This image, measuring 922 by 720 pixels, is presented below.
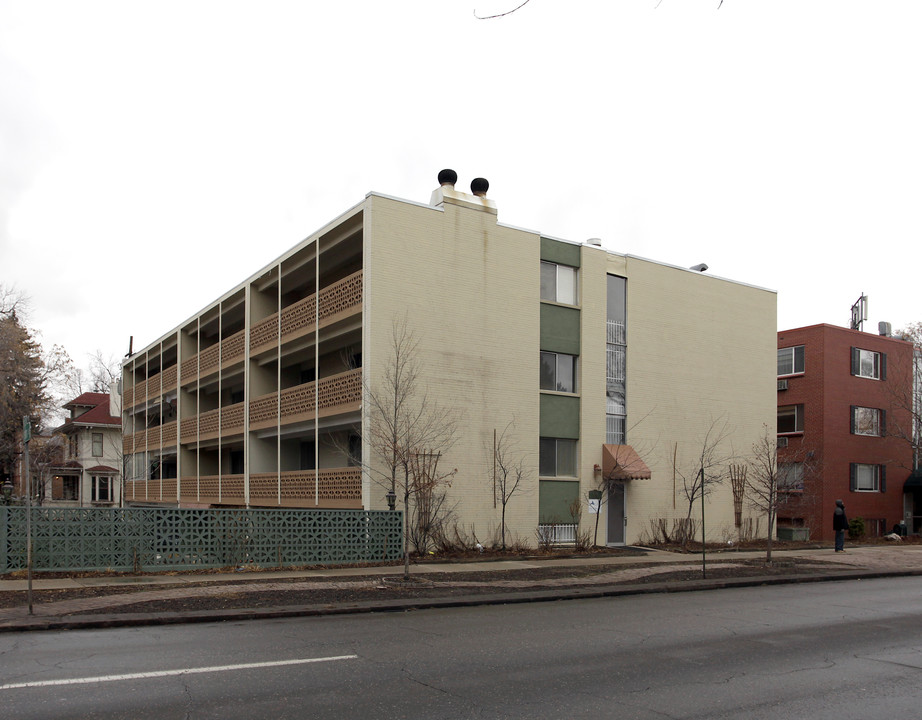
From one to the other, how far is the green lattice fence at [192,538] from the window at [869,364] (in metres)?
28.1

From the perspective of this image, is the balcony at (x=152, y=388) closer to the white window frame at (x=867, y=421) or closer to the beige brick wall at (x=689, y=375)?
the beige brick wall at (x=689, y=375)

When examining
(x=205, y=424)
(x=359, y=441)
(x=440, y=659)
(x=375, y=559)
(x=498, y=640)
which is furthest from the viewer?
(x=205, y=424)

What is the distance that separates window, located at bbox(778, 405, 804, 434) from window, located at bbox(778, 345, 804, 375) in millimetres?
1681

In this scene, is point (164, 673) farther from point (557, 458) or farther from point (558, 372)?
point (558, 372)

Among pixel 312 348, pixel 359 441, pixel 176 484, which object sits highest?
pixel 312 348

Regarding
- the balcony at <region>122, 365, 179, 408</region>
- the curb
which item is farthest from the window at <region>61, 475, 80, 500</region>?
the curb

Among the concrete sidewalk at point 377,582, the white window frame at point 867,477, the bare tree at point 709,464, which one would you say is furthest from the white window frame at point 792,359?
the concrete sidewalk at point 377,582

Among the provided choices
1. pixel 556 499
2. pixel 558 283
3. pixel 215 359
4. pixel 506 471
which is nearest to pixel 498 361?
pixel 506 471

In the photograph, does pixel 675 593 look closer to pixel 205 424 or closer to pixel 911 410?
pixel 205 424

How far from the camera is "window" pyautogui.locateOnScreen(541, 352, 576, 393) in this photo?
26.0 meters

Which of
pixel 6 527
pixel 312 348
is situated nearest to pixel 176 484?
pixel 312 348

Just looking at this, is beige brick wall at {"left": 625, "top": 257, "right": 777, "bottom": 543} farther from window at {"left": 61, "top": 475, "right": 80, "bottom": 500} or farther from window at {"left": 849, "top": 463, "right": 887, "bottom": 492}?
window at {"left": 61, "top": 475, "right": 80, "bottom": 500}

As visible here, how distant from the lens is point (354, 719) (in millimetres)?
6391

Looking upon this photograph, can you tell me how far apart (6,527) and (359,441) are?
11500 millimetres
